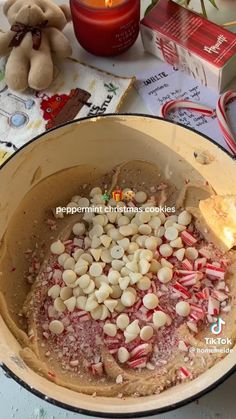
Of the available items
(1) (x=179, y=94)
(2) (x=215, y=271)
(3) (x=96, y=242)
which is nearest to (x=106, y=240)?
(3) (x=96, y=242)

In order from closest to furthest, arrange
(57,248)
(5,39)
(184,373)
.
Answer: (184,373), (57,248), (5,39)

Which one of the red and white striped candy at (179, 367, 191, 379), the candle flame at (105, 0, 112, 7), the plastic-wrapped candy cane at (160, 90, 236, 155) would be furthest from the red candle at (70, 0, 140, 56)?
the red and white striped candy at (179, 367, 191, 379)

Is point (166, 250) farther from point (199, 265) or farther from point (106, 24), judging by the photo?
point (106, 24)

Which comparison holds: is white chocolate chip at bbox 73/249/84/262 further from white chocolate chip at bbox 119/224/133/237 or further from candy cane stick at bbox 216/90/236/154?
candy cane stick at bbox 216/90/236/154

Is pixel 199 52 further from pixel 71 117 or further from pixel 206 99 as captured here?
pixel 71 117

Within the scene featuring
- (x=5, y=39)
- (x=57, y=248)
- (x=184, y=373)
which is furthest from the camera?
(x=5, y=39)

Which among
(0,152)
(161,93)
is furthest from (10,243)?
(161,93)
